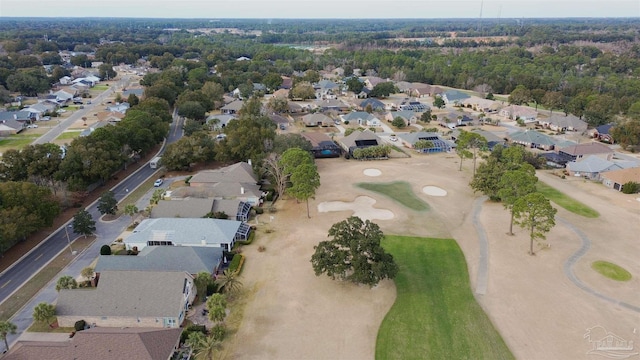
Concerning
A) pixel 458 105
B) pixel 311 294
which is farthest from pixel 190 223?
pixel 458 105

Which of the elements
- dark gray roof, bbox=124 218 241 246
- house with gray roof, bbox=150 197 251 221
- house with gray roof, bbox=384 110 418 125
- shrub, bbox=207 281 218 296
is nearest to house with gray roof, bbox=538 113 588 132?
house with gray roof, bbox=384 110 418 125

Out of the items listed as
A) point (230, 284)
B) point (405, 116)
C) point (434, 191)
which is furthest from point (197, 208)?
point (405, 116)

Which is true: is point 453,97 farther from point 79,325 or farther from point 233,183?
point 79,325

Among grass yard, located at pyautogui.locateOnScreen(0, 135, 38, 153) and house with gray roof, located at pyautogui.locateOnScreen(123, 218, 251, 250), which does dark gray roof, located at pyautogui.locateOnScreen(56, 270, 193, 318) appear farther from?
grass yard, located at pyautogui.locateOnScreen(0, 135, 38, 153)

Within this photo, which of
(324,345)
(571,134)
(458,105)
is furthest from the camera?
(458,105)

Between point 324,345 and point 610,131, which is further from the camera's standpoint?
point 610,131

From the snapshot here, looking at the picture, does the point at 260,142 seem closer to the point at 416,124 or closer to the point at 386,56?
the point at 416,124
